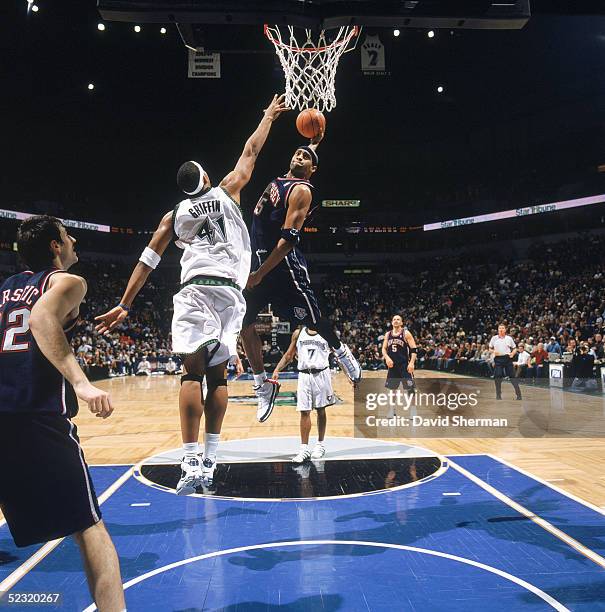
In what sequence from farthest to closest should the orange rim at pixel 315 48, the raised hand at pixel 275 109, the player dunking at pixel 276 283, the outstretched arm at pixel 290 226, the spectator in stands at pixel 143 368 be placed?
the spectator in stands at pixel 143 368 → the orange rim at pixel 315 48 → the player dunking at pixel 276 283 → the raised hand at pixel 275 109 → the outstretched arm at pixel 290 226

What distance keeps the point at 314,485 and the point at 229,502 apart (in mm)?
1030

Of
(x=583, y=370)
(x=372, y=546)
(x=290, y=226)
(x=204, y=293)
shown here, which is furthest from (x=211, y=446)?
(x=583, y=370)

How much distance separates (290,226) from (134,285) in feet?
3.46

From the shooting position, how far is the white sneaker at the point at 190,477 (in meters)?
3.20

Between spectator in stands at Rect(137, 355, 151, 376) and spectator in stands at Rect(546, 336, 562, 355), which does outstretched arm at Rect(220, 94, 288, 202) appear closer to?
spectator in stands at Rect(546, 336, 562, 355)

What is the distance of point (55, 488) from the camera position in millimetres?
2492

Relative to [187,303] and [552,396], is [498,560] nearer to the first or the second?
[187,303]

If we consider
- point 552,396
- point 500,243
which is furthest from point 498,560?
point 500,243

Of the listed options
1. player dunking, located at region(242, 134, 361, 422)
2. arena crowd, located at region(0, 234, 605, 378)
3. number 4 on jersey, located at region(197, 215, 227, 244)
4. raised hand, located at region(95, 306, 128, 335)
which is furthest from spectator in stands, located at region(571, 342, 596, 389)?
raised hand, located at region(95, 306, 128, 335)

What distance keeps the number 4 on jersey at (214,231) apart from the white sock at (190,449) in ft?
3.92

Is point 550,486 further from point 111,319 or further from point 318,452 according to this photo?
point 111,319

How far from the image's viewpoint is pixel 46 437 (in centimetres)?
252

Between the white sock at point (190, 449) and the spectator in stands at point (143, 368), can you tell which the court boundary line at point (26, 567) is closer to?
the white sock at point (190, 449)

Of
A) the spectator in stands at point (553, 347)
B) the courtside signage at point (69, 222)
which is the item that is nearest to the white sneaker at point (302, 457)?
the spectator in stands at point (553, 347)
